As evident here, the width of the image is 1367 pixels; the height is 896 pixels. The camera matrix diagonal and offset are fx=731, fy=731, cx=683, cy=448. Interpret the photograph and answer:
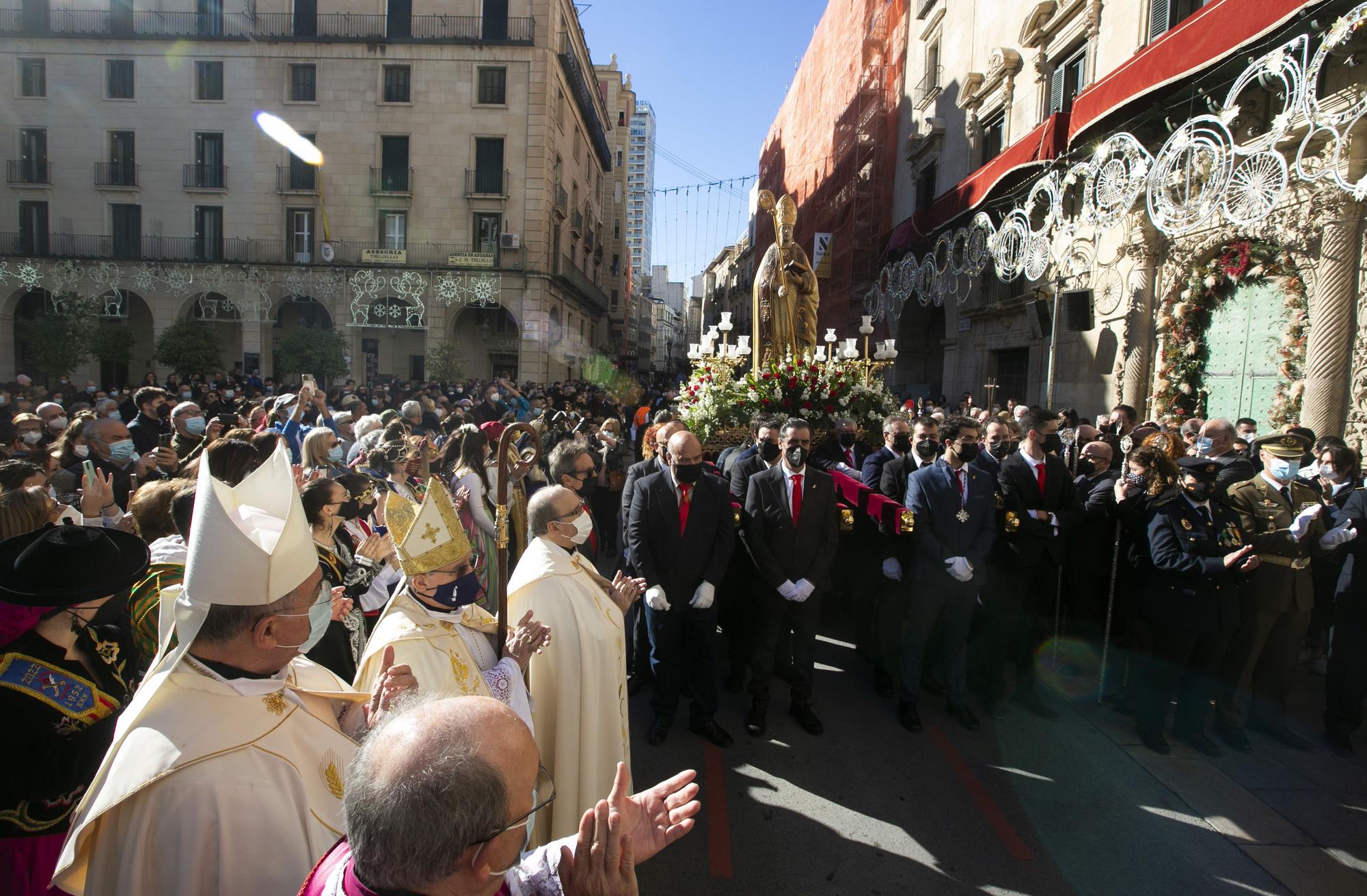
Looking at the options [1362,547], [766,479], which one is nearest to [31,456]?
[766,479]

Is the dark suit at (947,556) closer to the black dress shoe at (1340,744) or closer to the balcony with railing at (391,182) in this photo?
the black dress shoe at (1340,744)

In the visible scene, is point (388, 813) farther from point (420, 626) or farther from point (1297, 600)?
point (1297, 600)

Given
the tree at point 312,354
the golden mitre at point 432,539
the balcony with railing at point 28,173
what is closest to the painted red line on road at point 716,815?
the golden mitre at point 432,539

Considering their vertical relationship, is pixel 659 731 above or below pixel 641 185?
below

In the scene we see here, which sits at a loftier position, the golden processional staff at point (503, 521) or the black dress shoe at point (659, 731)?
the golden processional staff at point (503, 521)

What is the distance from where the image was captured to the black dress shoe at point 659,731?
4.57 metres

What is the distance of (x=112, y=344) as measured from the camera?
27.2 metres

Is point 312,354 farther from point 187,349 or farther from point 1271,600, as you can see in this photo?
point 1271,600

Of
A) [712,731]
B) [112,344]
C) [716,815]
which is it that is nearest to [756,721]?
[712,731]

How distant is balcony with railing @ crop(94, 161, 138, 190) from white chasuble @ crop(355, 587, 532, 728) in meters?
34.4

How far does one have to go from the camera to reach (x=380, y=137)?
2794 cm

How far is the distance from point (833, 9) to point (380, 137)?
59.7ft

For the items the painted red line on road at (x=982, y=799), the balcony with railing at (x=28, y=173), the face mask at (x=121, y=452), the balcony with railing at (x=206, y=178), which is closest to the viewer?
the painted red line on road at (x=982, y=799)

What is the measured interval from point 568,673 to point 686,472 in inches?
69.9
